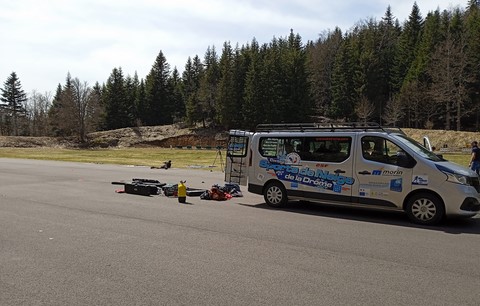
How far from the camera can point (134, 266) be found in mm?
5965

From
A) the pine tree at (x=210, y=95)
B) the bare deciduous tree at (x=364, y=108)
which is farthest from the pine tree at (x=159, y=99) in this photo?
the bare deciduous tree at (x=364, y=108)

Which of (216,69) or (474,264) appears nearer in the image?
(474,264)

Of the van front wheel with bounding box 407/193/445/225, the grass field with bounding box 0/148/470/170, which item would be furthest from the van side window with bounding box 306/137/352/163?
the grass field with bounding box 0/148/470/170

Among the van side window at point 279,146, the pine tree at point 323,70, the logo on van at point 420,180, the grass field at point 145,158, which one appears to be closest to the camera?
the logo on van at point 420,180

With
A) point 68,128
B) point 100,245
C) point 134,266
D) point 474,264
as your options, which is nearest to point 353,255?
point 474,264

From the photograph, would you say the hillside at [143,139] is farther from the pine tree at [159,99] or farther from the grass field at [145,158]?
the grass field at [145,158]

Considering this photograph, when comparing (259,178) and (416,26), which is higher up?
(416,26)

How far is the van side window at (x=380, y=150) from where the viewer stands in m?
9.73

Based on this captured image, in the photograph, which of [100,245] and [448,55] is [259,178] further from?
[448,55]

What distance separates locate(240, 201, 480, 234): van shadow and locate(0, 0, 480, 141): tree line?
181 feet

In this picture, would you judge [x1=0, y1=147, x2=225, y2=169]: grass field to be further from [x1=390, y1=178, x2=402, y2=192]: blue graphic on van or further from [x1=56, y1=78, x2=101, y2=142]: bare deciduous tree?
[x1=56, y1=78, x2=101, y2=142]: bare deciduous tree

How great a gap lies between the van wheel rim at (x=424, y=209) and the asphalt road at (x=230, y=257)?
380 millimetres

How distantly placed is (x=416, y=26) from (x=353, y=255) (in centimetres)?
9373

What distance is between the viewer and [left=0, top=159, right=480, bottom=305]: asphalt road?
4.92 metres
